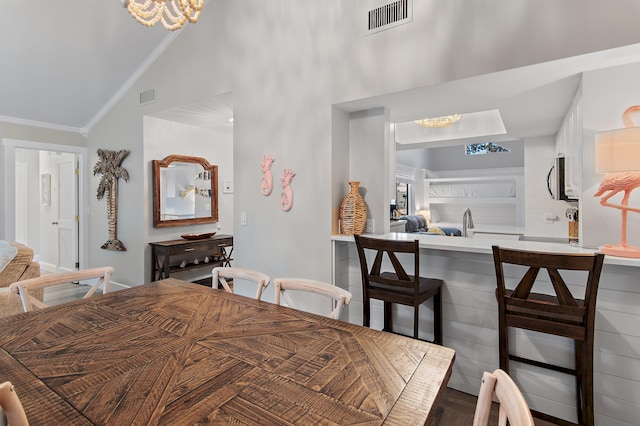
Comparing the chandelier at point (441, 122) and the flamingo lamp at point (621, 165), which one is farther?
the chandelier at point (441, 122)

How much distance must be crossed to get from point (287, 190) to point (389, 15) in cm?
162

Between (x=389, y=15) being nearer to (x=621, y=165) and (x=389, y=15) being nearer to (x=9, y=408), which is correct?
(x=621, y=165)

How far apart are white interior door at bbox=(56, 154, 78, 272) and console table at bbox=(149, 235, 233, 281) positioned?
77.3 inches

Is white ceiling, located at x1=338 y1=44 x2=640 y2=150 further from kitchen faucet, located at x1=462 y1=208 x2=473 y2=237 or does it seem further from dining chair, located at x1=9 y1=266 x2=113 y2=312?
dining chair, located at x1=9 y1=266 x2=113 y2=312

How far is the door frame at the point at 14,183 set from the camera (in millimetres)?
4574

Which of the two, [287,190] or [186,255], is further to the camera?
[186,255]

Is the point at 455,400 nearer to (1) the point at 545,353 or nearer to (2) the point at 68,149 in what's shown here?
(1) the point at 545,353

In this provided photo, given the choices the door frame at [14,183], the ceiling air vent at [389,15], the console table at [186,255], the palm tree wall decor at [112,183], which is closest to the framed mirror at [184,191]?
the console table at [186,255]

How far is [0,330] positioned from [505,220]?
27.4ft

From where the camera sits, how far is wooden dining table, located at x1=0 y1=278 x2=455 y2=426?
845 millimetres

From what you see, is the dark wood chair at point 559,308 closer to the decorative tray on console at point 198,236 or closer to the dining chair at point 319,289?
the dining chair at point 319,289

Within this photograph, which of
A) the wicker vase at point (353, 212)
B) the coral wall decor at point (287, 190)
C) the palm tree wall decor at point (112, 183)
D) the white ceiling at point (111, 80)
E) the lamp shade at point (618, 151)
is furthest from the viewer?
the palm tree wall decor at point (112, 183)

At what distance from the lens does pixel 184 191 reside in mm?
4812

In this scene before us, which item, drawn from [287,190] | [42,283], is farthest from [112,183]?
[42,283]
